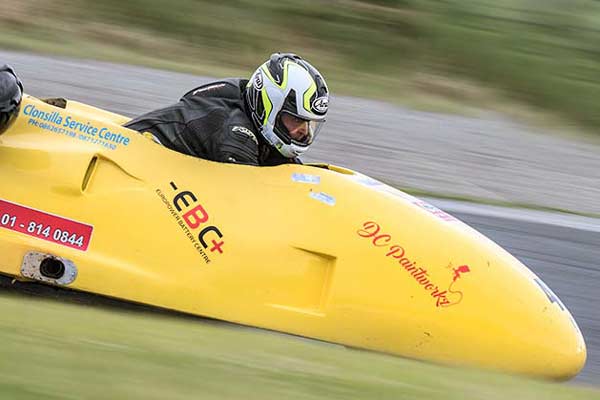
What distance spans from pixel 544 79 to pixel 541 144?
1839 mm

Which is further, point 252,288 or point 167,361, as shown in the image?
point 252,288

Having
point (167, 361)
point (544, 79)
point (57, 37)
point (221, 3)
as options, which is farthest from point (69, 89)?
point (167, 361)

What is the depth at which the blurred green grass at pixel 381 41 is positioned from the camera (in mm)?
11688

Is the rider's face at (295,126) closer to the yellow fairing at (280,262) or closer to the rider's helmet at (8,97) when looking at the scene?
the yellow fairing at (280,262)

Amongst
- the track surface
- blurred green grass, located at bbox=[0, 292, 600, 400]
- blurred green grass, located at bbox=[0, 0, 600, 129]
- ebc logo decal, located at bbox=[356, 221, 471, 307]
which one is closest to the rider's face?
ebc logo decal, located at bbox=[356, 221, 471, 307]

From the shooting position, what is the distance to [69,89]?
9.71 m

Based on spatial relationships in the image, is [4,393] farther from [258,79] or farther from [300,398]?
[258,79]

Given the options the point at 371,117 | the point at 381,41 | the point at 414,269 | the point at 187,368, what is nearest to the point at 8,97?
the point at 414,269

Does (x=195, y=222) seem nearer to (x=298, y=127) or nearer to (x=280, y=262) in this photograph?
(x=280, y=262)

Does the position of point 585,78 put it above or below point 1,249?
above

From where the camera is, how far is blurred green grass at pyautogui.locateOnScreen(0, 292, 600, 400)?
3291mm

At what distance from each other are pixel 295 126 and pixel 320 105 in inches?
6.8

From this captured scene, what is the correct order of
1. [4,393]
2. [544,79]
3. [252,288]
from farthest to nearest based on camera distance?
[544,79] < [252,288] < [4,393]

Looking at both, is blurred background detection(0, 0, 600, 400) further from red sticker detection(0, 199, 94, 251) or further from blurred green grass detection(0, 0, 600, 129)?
red sticker detection(0, 199, 94, 251)
